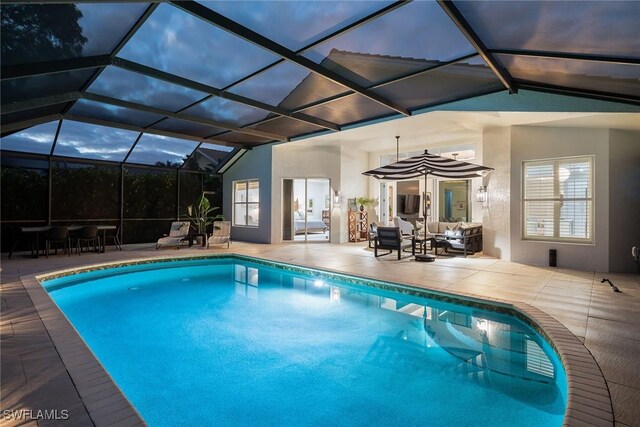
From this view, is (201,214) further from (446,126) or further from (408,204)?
(446,126)

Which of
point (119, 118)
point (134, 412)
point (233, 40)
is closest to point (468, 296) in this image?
point (134, 412)

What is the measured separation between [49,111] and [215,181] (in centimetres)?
656

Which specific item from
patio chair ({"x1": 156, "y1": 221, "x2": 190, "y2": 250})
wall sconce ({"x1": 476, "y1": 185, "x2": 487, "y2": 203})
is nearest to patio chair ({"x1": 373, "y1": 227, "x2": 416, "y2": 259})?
wall sconce ({"x1": 476, "y1": 185, "x2": 487, "y2": 203})

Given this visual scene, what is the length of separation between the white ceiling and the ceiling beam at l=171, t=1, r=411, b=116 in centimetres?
288

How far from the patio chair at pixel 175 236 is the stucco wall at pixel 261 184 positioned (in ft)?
7.62

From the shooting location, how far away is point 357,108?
741 centimetres

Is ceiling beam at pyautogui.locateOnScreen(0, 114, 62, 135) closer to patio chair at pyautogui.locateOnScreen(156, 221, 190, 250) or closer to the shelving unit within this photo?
patio chair at pyautogui.locateOnScreen(156, 221, 190, 250)

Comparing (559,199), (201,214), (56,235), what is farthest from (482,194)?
(56,235)

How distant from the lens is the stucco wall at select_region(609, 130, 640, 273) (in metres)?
6.80

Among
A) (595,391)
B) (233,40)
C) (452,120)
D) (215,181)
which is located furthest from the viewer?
(215,181)

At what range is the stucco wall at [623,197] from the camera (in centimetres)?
680

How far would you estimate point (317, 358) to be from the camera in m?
3.59

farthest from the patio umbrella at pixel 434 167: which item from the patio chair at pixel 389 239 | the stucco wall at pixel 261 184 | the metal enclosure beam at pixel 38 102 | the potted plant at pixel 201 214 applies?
the metal enclosure beam at pixel 38 102

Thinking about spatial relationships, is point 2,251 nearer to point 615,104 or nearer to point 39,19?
point 39,19
